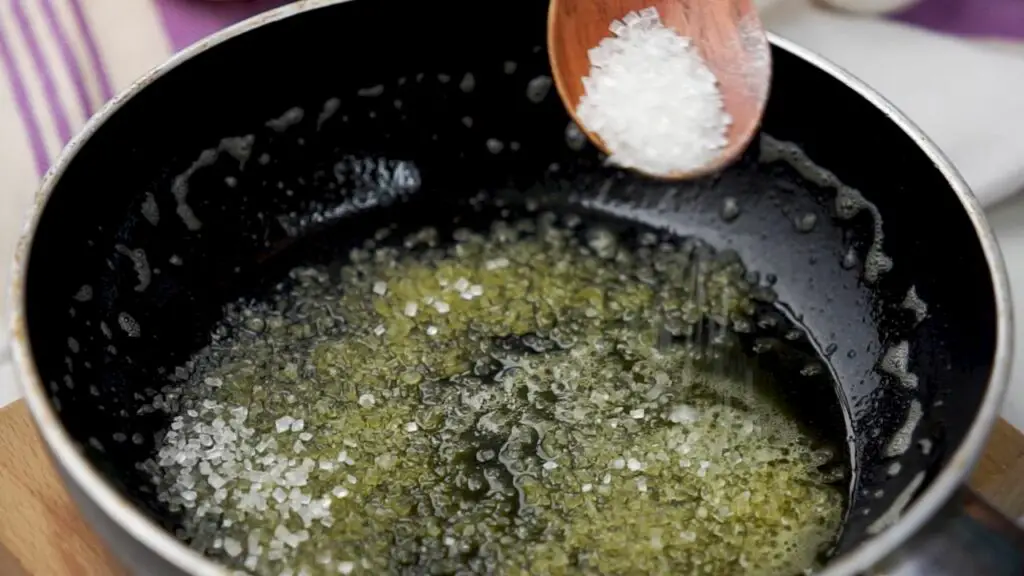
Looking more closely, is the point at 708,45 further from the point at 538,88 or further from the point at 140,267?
the point at 140,267

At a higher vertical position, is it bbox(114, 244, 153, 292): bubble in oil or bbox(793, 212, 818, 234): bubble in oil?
bbox(114, 244, 153, 292): bubble in oil

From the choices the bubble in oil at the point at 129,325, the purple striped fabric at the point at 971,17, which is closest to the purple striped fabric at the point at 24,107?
the bubble in oil at the point at 129,325

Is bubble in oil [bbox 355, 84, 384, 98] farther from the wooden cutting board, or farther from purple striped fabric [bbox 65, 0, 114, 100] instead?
the wooden cutting board

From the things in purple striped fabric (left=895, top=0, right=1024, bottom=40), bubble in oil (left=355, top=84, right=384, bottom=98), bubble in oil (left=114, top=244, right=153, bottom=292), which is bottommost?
bubble in oil (left=114, top=244, right=153, bottom=292)

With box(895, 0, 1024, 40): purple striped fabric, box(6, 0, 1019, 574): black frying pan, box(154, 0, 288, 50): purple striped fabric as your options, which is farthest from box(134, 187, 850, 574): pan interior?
box(895, 0, 1024, 40): purple striped fabric

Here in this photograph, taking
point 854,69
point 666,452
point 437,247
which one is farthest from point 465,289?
point 854,69

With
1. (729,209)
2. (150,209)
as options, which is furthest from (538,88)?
(150,209)

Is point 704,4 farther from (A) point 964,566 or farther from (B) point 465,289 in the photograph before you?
(A) point 964,566
